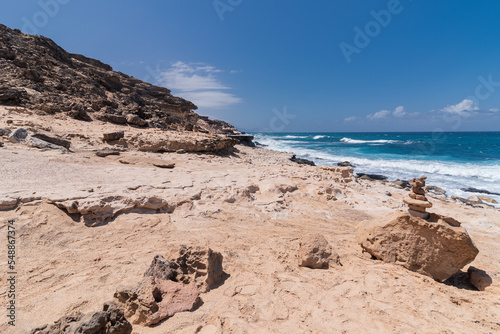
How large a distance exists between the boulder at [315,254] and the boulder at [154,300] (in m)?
1.83

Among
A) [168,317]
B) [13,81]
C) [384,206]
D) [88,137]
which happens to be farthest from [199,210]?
[13,81]

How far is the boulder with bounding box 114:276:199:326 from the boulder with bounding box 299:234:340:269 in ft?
6.00

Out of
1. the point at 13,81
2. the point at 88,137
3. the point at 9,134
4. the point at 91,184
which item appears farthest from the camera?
the point at 13,81

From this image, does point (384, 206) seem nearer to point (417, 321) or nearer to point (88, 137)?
point (417, 321)

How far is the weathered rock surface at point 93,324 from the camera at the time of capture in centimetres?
188

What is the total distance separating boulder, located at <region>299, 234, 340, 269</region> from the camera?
11.9 feet

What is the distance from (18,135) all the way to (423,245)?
39.0ft

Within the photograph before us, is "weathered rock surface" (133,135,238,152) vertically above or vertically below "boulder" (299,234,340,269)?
above

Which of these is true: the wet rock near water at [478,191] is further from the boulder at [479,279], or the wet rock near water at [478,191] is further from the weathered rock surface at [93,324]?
the weathered rock surface at [93,324]

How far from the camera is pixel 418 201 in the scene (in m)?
3.93

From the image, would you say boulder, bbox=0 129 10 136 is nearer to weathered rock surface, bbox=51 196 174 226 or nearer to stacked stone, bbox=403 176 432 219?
weathered rock surface, bbox=51 196 174 226

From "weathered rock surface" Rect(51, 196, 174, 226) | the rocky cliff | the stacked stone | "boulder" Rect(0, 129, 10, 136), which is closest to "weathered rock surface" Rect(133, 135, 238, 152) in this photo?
"boulder" Rect(0, 129, 10, 136)

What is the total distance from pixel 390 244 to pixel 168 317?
3.78 metres

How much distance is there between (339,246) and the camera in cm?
454
